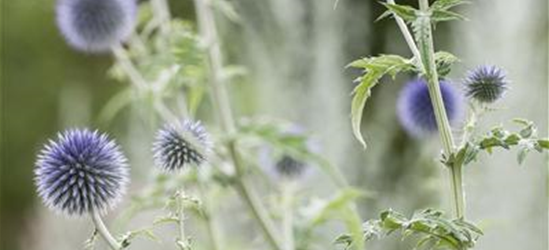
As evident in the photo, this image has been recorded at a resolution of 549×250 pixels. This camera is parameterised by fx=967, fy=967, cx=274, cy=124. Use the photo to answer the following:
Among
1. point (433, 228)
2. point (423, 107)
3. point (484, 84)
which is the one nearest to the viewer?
point (433, 228)

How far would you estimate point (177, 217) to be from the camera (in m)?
0.78

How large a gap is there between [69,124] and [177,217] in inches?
91.1

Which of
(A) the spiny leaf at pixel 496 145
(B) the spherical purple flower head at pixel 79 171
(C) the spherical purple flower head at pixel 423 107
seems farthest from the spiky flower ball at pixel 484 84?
(B) the spherical purple flower head at pixel 79 171

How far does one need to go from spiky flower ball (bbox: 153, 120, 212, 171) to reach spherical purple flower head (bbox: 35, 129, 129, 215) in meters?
0.04

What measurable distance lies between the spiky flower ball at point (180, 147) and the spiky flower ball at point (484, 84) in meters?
0.25

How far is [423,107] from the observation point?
42.9 inches

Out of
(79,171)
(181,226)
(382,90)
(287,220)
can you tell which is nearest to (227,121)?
(287,220)

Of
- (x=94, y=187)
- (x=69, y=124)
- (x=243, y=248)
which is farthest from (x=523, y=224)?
(x=69, y=124)

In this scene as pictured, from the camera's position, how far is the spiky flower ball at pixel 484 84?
84cm

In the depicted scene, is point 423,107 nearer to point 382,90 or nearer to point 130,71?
point 130,71

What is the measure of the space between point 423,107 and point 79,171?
0.40 meters

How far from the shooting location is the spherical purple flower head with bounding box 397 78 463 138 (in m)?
1.05

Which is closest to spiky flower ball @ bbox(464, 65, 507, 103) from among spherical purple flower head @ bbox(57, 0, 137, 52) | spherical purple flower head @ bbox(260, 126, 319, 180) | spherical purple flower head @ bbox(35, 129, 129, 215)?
spherical purple flower head @ bbox(35, 129, 129, 215)

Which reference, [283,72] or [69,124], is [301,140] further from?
[69,124]
